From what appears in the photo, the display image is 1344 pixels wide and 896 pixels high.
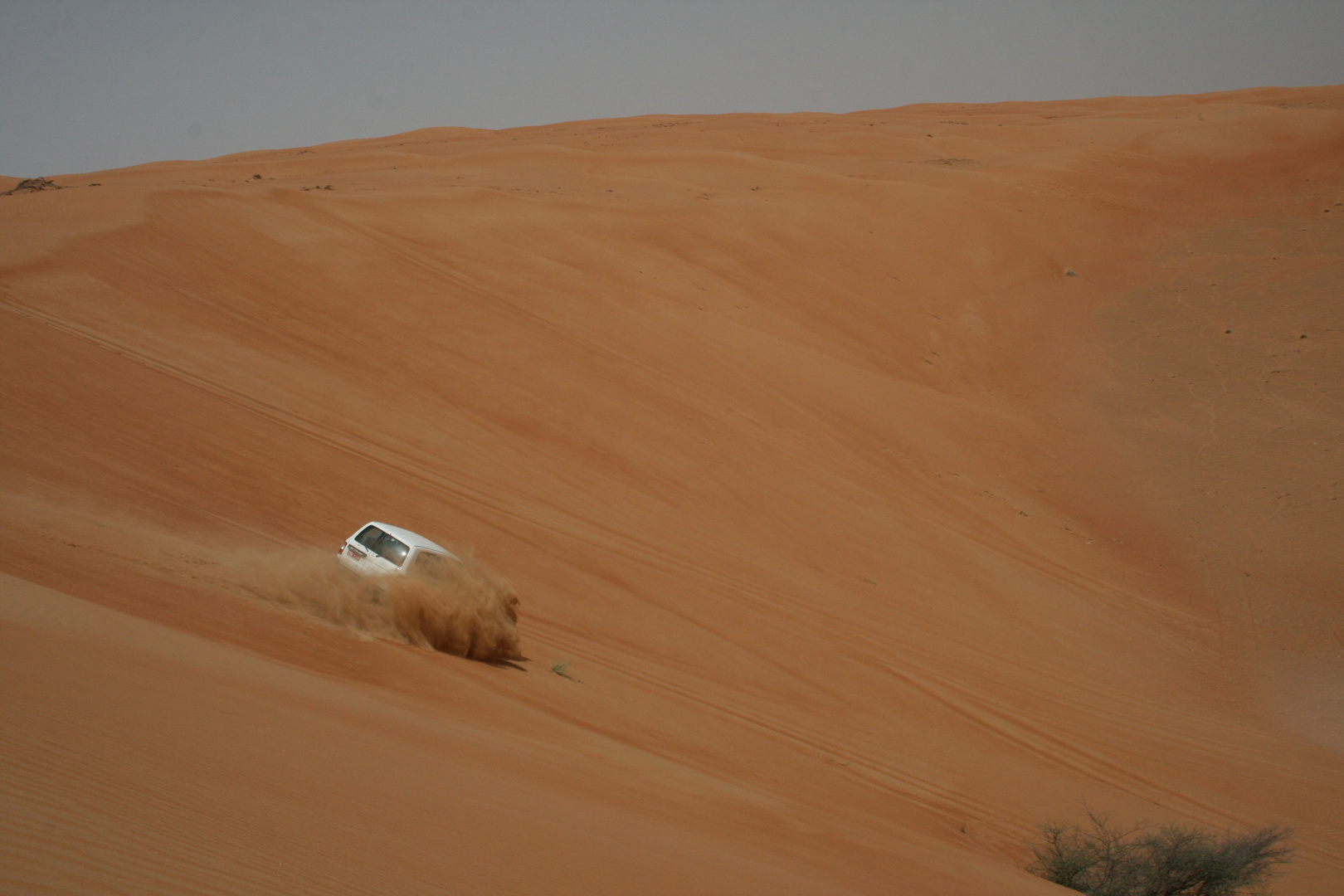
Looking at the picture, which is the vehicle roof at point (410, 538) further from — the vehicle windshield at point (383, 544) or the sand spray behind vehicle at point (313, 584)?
the sand spray behind vehicle at point (313, 584)

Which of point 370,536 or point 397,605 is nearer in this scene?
point 397,605

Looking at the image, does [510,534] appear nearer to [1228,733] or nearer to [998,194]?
[1228,733]

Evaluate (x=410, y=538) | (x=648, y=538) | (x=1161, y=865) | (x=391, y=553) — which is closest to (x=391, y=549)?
(x=391, y=553)

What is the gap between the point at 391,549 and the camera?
372 inches

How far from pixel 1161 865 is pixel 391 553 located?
7388 millimetres

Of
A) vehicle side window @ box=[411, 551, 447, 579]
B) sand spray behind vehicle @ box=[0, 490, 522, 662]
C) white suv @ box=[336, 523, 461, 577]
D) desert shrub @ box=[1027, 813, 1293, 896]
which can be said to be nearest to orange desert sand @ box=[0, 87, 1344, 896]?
sand spray behind vehicle @ box=[0, 490, 522, 662]

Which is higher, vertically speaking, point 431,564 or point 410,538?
point 410,538

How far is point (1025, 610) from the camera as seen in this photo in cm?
1323

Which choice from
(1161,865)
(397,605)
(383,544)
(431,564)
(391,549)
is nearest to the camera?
(1161,865)

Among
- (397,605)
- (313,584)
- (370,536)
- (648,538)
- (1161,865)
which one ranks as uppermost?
(648,538)

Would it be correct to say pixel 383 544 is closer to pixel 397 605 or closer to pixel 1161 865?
pixel 397 605

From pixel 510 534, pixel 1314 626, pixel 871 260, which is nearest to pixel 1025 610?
pixel 1314 626

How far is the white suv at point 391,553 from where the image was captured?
9195 millimetres

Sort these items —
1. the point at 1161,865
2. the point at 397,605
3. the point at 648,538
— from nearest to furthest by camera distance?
the point at 1161,865, the point at 397,605, the point at 648,538
